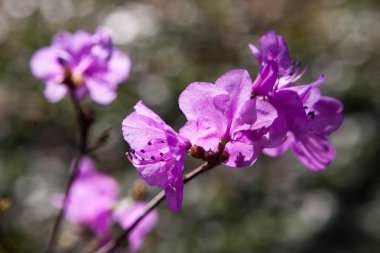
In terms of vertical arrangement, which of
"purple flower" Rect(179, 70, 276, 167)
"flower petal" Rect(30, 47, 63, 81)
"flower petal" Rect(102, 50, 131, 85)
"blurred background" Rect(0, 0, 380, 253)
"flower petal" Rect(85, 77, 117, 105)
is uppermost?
"purple flower" Rect(179, 70, 276, 167)

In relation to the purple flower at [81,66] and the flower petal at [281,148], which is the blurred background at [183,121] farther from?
the flower petal at [281,148]

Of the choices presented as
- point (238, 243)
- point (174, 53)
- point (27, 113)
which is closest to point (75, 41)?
point (238, 243)

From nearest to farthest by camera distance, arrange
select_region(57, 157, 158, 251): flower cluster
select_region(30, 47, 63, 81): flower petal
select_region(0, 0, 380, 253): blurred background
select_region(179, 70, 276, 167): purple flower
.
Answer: select_region(179, 70, 276, 167): purple flower, select_region(30, 47, 63, 81): flower petal, select_region(57, 157, 158, 251): flower cluster, select_region(0, 0, 380, 253): blurred background

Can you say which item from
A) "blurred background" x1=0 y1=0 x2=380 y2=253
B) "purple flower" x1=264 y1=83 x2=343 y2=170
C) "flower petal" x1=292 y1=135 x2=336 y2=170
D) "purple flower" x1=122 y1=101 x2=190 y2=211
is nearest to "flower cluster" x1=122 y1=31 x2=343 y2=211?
"purple flower" x1=122 y1=101 x2=190 y2=211

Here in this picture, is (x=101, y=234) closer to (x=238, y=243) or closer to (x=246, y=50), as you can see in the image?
(x=238, y=243)

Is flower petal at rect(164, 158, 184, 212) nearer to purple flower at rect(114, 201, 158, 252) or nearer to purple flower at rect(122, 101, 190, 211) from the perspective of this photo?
purple flower at rect(122, 101, 190, 211)

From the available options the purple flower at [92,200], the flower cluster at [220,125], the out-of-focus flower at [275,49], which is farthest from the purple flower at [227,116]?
the purple flower at [92,200]

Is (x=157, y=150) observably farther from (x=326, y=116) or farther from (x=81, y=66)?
(x=81, y=66)

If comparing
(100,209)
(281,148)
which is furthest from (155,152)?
(100,209)
